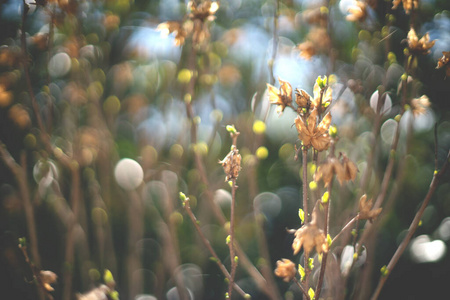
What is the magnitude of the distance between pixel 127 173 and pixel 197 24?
114cm

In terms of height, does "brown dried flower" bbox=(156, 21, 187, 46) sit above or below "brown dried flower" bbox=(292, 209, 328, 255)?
above

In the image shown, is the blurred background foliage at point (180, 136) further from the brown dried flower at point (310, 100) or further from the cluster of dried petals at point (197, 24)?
the brown dried flower at point (310, 100)

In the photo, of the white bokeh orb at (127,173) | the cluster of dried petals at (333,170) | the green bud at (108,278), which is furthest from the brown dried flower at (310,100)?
the white bokeh orb at (127,173)

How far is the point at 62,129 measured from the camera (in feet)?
7.06

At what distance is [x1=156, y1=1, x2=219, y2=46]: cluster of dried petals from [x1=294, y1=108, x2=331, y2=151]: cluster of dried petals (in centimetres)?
53

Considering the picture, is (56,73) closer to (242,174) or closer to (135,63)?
(135,63)

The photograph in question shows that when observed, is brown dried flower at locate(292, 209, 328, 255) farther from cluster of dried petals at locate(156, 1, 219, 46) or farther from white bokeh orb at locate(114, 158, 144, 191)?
white bokeh orb at locate(114, 158, 144, 191)

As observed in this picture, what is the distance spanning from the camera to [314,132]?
78cm

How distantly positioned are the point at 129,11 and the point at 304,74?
116cm

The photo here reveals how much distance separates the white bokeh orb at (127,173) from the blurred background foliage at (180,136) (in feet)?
0.04

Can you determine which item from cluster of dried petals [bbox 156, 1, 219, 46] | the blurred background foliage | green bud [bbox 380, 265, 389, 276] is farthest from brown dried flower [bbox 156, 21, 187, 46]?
green bud [bbox 380, 265, 389, 276]

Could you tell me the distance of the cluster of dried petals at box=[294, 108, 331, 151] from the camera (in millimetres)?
777

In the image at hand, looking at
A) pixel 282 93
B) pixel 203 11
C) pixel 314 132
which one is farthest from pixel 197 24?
pixel 314 132

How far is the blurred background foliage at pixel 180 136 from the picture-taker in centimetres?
161
